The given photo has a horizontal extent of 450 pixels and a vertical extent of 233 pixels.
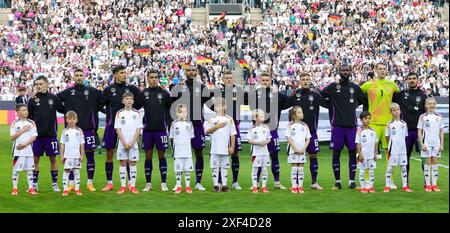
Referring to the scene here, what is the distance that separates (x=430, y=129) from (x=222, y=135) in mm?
3494

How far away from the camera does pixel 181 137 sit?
583 inches

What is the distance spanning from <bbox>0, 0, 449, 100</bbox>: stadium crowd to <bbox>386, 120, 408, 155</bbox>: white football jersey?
75.6ft

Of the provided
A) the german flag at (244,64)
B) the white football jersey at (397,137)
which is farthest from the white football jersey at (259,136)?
the german flag at (244,64)

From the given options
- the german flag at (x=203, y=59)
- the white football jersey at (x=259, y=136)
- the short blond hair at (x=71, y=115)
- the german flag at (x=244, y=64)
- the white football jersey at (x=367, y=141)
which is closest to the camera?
the short blond hair at (x=71, y=115)

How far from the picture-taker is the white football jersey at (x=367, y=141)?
48.9 ft

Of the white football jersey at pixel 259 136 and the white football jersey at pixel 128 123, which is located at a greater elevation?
the white football jersey at pixel 128 123

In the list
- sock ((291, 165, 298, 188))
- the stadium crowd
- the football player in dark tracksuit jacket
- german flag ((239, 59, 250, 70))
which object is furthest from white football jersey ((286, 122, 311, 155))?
german flag ((239, 59, 250, 70))

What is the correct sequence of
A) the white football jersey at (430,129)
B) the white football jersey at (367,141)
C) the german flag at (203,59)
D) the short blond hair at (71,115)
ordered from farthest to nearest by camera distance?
the german flag at (203,59)
the white football jersey at (430,129)
the white football jersey at (367,141)
the short blond hair at (71,115)

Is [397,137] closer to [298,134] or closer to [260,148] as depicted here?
[298,134]

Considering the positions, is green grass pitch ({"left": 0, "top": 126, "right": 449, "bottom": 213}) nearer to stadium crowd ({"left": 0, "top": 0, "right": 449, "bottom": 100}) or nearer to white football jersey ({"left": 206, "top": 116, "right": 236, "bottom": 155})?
white football jersey ({"left": 206, "top": 116, "right": 236, "bottom": 155})

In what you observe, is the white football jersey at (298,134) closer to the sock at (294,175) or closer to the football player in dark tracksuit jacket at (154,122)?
the sock at (294,175)

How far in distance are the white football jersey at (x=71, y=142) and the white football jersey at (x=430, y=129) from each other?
5.69 meters

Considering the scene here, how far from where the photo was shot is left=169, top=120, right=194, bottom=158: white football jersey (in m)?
14.8

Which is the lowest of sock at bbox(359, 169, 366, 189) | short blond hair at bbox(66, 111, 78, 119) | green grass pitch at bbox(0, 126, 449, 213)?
green grass pitch at bbox(0, 126, 449, 213)
